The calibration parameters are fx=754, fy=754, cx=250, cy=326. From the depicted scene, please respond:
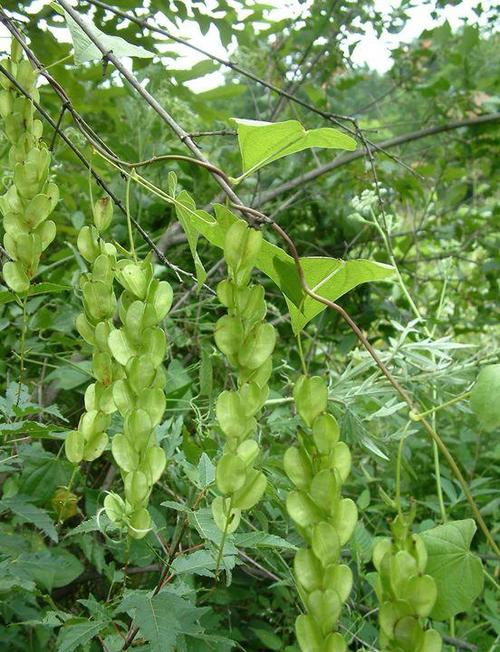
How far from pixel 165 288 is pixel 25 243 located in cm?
14

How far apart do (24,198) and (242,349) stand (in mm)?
232

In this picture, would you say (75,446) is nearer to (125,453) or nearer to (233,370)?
(125,453)

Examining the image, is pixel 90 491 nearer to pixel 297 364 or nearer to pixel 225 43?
pixel 297 364

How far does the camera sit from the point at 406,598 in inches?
13.6

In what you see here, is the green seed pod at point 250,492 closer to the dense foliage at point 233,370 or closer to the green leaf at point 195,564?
the dense foliage at point 233,370

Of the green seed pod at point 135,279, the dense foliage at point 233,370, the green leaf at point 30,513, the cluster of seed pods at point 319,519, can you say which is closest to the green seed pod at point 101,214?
the dense foliage at point 233,370

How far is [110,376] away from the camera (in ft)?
1.57

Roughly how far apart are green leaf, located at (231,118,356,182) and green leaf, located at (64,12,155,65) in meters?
0.11

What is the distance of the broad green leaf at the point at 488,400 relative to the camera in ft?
1.45

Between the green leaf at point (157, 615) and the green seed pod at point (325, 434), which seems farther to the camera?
the green leaf at point (157, 615)

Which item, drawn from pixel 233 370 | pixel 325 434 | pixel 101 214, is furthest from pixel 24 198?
pixel 233 370

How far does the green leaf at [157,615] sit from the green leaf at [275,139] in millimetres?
328

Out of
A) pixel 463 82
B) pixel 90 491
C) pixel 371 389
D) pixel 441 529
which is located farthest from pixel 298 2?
pixel 441 529

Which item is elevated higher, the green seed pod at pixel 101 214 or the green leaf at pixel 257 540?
the green seed pod at pixel 101 214
